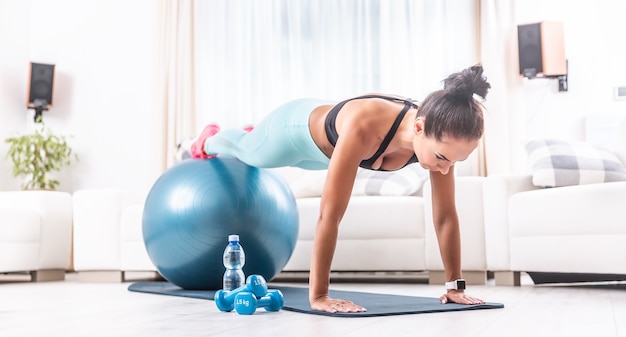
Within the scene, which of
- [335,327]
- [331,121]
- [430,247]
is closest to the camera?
[335,327]

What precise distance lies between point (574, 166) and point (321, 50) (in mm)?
2531

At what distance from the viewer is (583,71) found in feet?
16.6

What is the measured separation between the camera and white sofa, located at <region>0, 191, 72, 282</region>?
4.37 meters

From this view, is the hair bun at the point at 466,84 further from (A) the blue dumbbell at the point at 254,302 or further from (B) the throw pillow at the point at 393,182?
(B) the throw pillow at the point at 393,182

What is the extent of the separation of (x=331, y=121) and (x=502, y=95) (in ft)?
8.81

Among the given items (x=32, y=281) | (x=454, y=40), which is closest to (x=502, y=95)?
(x=454, y=40)

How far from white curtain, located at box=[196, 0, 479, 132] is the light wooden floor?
2.48 metres

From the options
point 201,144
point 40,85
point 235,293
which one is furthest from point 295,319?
point 40,85

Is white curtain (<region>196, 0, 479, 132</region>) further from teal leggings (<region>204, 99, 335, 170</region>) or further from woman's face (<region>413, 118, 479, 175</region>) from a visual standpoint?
woman's face (<region>413, 118, 479, 175</region>)

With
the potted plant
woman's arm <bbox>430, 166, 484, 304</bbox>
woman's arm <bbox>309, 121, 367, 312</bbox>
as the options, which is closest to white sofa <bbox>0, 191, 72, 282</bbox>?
the potted plant

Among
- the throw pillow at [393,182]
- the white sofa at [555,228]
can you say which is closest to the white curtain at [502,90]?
the throw pillow at [393,182]

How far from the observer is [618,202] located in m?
3.14

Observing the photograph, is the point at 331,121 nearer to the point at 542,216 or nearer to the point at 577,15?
the point at 542,216

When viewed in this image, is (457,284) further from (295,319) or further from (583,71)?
(583,71)
